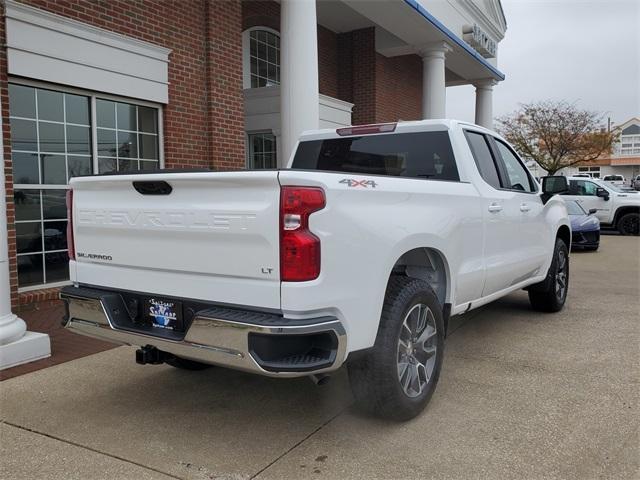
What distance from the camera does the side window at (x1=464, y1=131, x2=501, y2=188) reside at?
4.83 metres

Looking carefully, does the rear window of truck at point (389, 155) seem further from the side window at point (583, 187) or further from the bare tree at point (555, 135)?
the bare tree at point (555, 135)


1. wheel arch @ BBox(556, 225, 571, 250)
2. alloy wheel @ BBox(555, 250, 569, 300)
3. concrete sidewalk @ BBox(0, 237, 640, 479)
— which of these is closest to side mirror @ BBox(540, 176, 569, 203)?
wheel arch @ BBox(556, 225, 571, 250)

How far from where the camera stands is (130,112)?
752 cm

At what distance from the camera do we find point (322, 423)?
3623mm

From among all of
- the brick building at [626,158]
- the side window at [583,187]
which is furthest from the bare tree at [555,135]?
the brick building at [626,158]

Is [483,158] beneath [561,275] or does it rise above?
above

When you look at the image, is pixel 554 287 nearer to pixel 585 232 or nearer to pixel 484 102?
pixel 585 232

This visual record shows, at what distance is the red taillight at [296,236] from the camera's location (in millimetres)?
2779

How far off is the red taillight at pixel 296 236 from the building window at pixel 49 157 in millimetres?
4662

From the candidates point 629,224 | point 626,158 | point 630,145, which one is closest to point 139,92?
point 629,224

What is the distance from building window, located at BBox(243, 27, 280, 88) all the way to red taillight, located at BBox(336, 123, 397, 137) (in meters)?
6.73

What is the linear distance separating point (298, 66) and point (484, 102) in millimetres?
11146

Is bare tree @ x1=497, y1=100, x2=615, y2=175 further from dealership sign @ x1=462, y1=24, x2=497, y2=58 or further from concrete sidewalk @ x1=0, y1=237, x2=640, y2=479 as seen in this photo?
concrete sidewalk @ x1=0, y1=237, x2=640, y2=479

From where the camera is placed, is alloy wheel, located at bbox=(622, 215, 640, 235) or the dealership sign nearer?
the dealership sign
